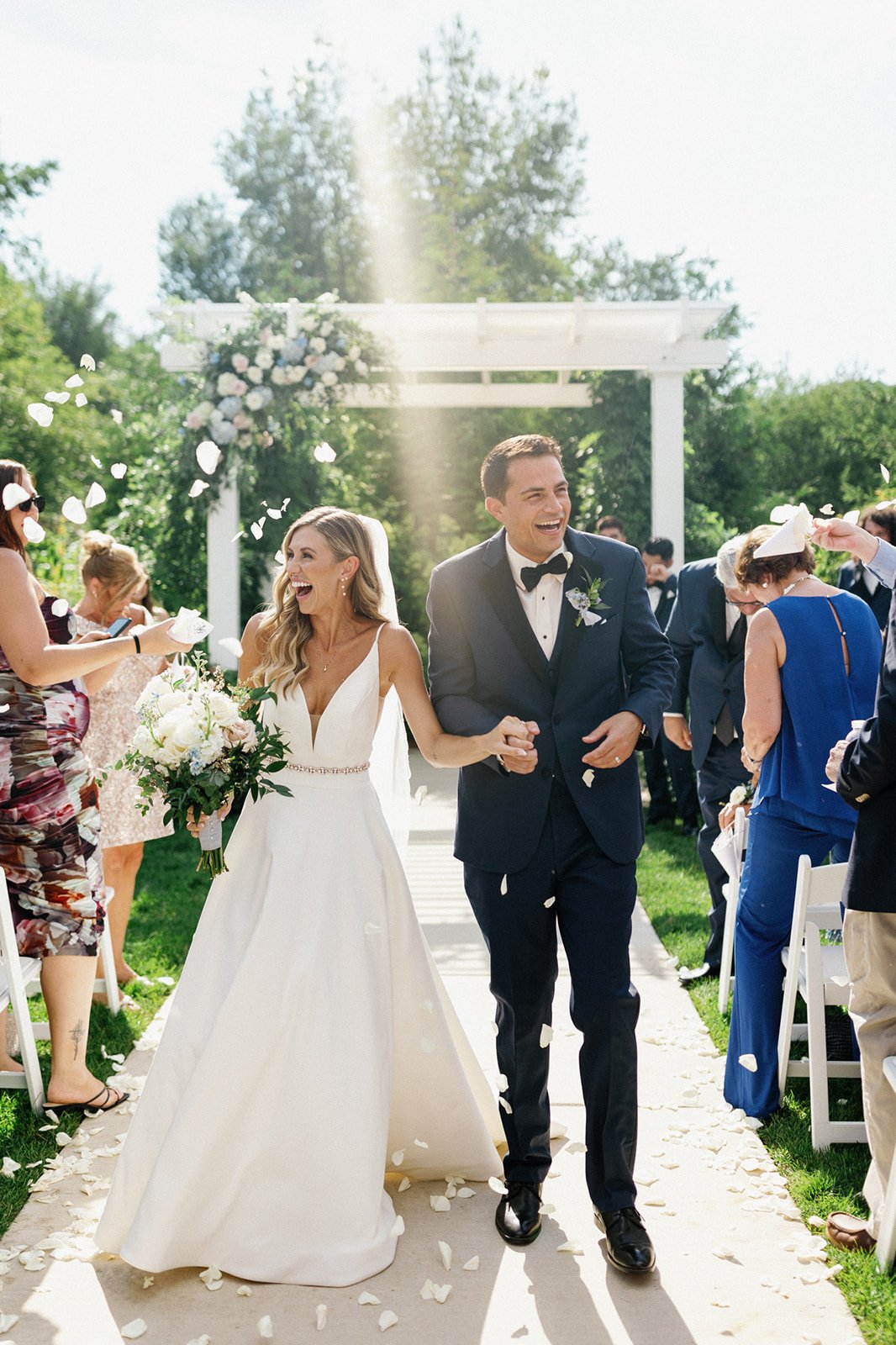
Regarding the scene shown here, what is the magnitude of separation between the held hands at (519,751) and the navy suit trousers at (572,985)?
0.25 meters

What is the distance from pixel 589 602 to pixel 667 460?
7.96 meters

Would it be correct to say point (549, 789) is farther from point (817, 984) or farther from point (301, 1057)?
point (817, 984)

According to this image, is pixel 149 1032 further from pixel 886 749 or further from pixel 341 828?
pixel 886 749

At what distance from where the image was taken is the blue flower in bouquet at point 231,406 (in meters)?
10.1

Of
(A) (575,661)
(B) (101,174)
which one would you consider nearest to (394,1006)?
(A) (575,661)

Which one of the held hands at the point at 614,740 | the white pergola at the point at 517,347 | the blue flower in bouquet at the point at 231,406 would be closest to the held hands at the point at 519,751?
the held hands at the point at 614,740

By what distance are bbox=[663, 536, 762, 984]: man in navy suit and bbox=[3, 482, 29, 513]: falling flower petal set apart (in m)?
2.83

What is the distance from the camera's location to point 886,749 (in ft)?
9.29

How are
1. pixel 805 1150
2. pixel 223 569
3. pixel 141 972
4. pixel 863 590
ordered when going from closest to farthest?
pixel 805 1150
pixel 141 972
pixel 863 590
pixel 223 569

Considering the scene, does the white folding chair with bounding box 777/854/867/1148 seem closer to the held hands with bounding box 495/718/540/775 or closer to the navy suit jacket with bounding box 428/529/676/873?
the navy suit jacket with bounding box 428/529/676/873

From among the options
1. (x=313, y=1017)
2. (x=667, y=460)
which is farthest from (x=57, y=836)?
(x=667, y=460)

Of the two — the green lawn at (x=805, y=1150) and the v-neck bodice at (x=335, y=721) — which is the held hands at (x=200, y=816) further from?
the green lawn at (x=805, y=1150)

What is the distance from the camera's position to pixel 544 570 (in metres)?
3.35

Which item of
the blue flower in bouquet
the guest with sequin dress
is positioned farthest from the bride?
the blue flower in bouquet
